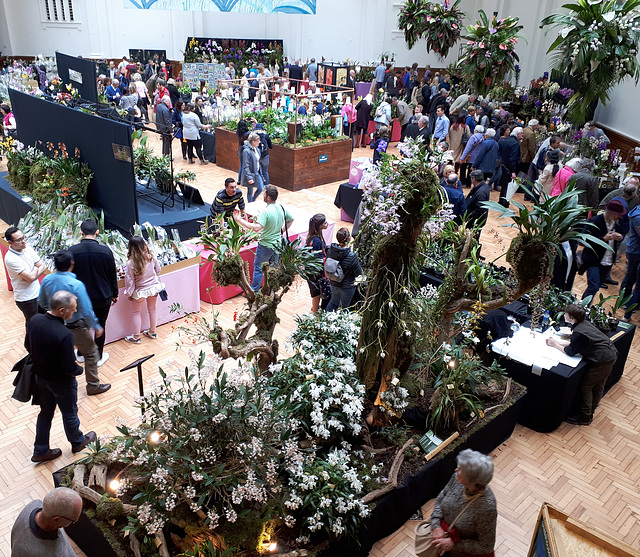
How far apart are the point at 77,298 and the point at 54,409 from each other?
0.88m

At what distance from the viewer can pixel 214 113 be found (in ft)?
40.2

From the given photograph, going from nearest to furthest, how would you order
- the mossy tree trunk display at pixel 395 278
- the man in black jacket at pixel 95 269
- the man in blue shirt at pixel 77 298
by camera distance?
the mossy tree trunk display at pixel 395 278 < the man in blue shirt at pixel 77 298 < the man in black jacket at pixel 95 269

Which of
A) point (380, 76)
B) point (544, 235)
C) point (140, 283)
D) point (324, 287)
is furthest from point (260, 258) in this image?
point (380, 76)

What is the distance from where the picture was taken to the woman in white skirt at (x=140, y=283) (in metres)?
5.21

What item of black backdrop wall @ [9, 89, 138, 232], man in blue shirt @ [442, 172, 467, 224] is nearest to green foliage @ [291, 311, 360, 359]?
man in blue shirt @ [442, 172, 467, 224]

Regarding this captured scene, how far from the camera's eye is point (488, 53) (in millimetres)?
8422

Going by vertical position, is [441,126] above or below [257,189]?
above

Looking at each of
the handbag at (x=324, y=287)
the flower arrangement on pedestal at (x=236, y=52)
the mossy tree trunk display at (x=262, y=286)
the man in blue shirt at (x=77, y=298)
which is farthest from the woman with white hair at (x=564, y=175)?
the flower arrangement on pedestal at (x=236, y=52)

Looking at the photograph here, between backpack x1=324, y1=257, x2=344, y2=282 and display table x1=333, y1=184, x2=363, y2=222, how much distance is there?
3.48m

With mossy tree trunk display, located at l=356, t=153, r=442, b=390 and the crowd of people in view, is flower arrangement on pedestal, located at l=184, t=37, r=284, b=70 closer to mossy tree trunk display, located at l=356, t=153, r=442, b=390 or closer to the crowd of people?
the crowd of people

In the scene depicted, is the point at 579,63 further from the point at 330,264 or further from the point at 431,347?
the point at 431,347

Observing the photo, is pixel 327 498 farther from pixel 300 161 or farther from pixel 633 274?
pixel 300 161

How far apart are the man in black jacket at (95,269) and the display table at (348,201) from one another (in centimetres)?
449

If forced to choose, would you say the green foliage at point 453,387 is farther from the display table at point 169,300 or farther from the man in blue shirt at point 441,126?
the man in blue shirt at point 441,126
